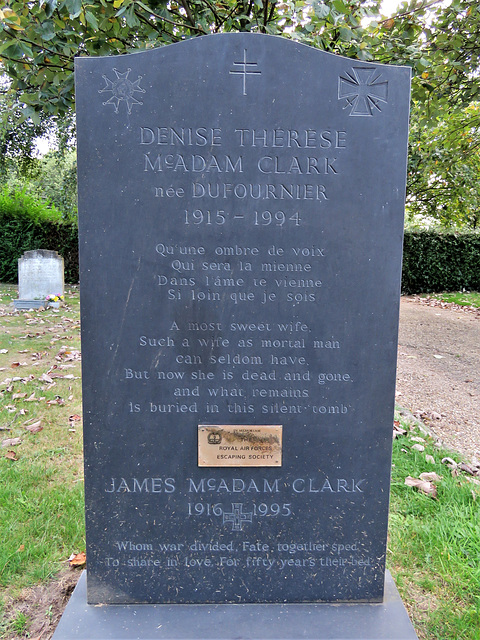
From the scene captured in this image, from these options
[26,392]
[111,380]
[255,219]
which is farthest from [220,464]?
[26,392]

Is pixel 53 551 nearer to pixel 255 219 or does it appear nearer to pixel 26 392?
pixel 255 219

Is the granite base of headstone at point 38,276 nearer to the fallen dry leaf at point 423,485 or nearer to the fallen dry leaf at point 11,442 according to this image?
the fallen dry leaf at point 11,442

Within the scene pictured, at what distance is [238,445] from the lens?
2.10 meters

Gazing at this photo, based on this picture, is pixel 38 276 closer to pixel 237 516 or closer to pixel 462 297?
pixel 237 516

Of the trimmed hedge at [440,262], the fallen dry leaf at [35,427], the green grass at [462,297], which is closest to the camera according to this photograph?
the fallen dry leaf at [35,427]

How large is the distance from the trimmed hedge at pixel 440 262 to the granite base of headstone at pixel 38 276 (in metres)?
11.0

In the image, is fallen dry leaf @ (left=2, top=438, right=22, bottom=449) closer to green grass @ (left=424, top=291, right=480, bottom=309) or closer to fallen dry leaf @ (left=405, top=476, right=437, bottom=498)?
fallen dry leaf @ (left=405, top=476, right=437, bottom=498)

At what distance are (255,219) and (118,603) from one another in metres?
1.84

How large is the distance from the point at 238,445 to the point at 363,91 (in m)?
1.63

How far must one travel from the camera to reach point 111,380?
2053mm

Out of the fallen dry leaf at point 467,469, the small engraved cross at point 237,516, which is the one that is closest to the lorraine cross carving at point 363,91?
the small engraved cross at point 237,516

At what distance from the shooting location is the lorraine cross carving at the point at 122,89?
6.35 ft

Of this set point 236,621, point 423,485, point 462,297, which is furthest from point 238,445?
point 462,297

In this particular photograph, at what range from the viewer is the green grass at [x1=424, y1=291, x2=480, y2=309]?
13672 mm
